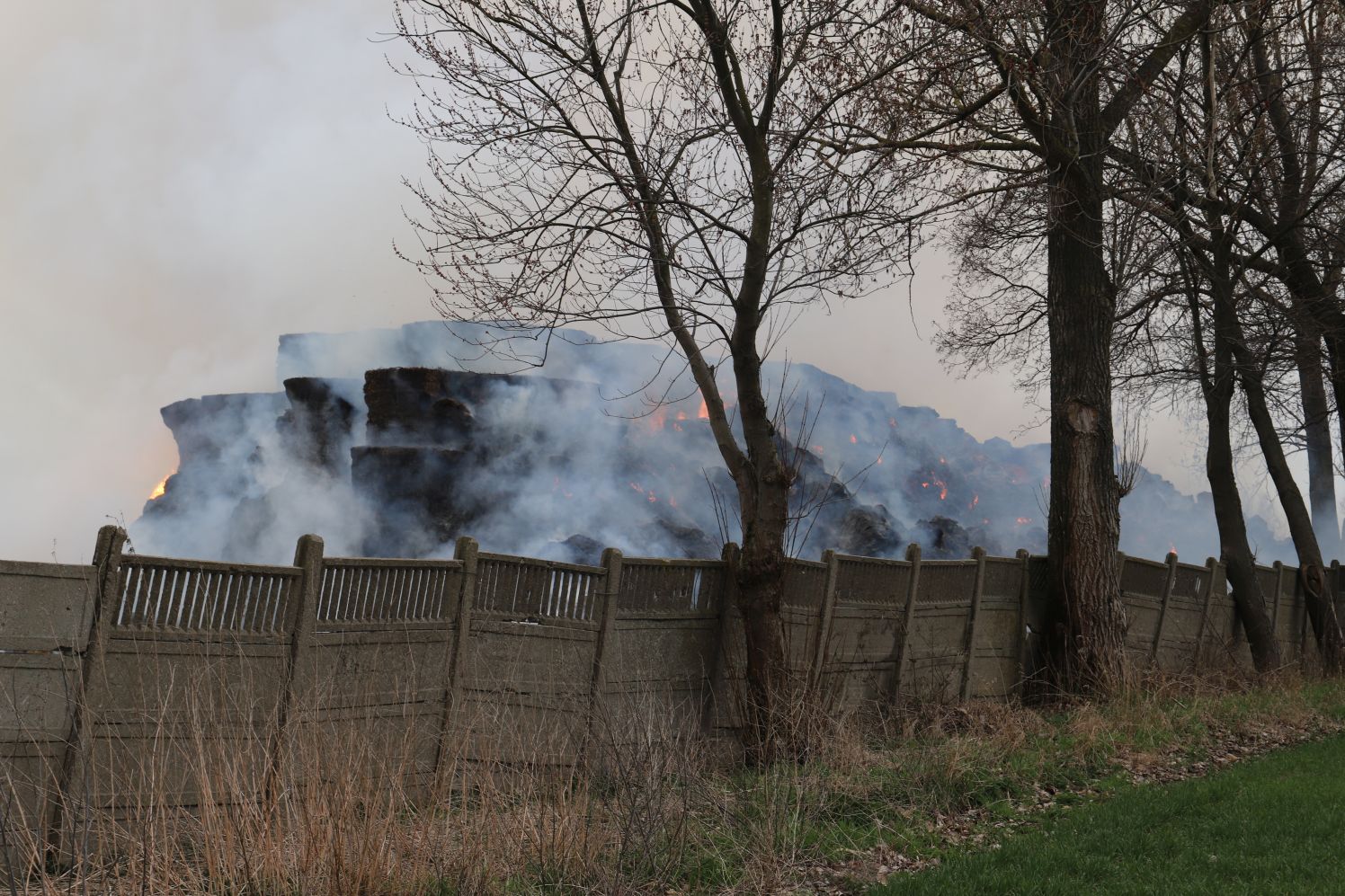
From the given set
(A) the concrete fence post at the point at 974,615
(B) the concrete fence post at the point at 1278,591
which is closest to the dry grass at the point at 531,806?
(A) the concrete fence post at the point at 974,615

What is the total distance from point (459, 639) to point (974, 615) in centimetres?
641

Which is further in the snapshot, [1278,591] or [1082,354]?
[1278,591]

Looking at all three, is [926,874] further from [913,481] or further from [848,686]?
[913,481]

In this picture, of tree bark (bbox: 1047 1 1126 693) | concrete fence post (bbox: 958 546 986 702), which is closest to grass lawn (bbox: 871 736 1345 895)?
concrete fence post (bbox: 958 546 986 702)

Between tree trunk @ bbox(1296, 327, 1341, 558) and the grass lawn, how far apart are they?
10227 millimetres

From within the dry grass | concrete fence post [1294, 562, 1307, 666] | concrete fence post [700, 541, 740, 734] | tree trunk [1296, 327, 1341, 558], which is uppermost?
tree trunk [1296, 327, 1341, 558]

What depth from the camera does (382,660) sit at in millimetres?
7152

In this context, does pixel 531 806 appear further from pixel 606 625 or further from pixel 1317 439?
pixel 1317 439

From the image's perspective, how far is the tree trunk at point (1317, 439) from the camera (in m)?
16.5

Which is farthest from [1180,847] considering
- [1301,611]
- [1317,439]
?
[1317,439]

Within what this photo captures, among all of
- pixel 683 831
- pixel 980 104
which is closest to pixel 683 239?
pixel 980 104

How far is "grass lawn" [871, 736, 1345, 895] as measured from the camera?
17.8 feet

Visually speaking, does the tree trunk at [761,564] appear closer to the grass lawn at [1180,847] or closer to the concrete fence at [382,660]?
the concrete fence at [382,660]

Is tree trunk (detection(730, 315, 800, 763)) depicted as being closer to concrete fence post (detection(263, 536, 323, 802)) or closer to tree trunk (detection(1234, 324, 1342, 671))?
concrete fence post (detection(263, 536, 323, 802))
